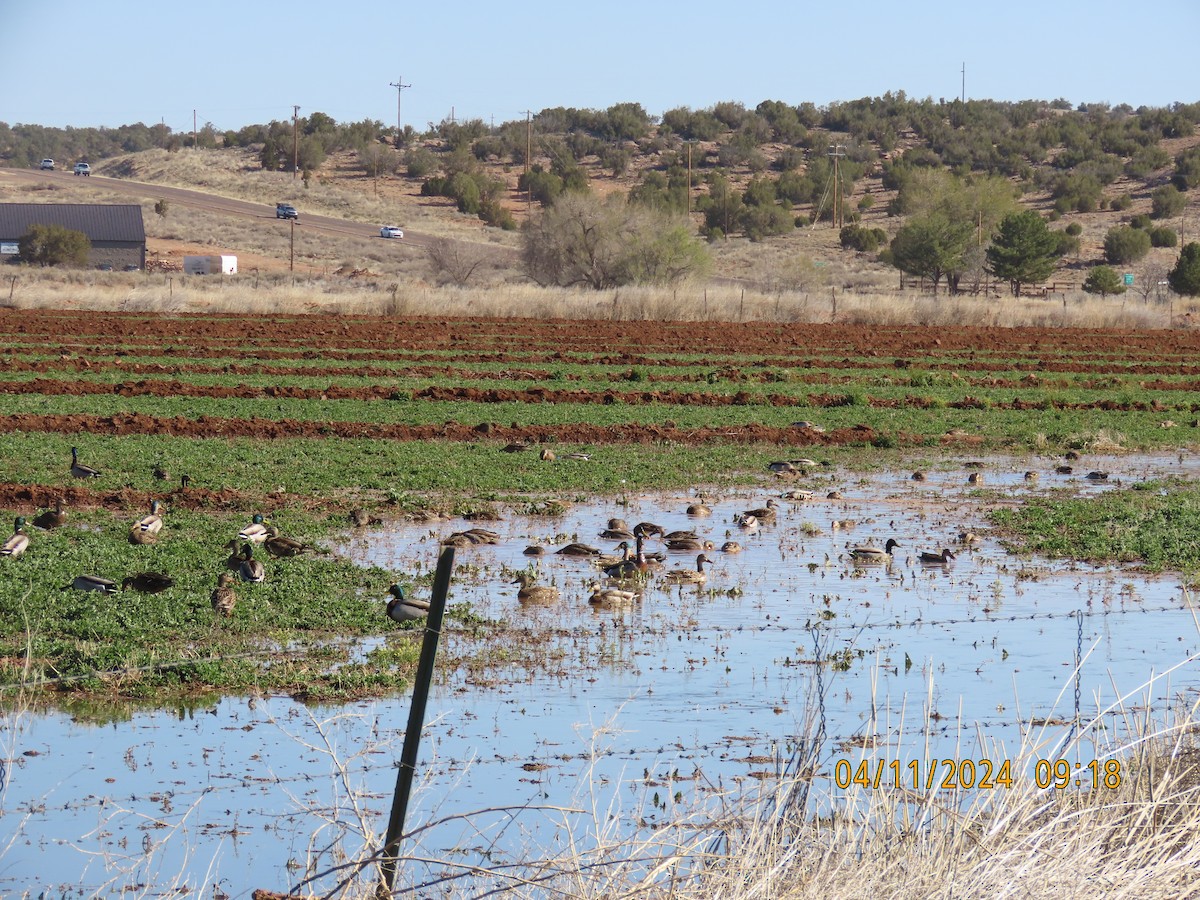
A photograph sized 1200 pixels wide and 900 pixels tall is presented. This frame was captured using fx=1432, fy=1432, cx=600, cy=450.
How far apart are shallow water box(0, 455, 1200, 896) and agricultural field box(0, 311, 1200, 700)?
2.34 ft

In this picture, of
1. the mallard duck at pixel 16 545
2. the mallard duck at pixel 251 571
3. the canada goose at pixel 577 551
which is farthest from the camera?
the canada goose at pixel 577 551

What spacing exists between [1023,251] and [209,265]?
44.1m

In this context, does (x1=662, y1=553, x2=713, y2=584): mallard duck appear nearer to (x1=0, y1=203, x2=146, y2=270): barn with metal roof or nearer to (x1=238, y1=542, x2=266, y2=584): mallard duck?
(x1=238, y1=542, x2=266, y2=584): mallard duck

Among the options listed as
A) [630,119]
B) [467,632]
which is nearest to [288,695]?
[467,632]

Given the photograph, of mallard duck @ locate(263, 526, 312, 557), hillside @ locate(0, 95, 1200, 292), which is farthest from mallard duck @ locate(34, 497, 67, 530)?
hillside @ locate(0, 95, 1200, 292)

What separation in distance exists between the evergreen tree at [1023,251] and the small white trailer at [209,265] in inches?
1626

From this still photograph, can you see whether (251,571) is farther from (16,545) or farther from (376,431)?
(376,431)

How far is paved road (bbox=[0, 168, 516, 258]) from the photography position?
102 m

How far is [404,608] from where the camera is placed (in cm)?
1062

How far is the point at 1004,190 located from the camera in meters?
Result: 93.2

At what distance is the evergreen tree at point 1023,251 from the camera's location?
75.4 meters
